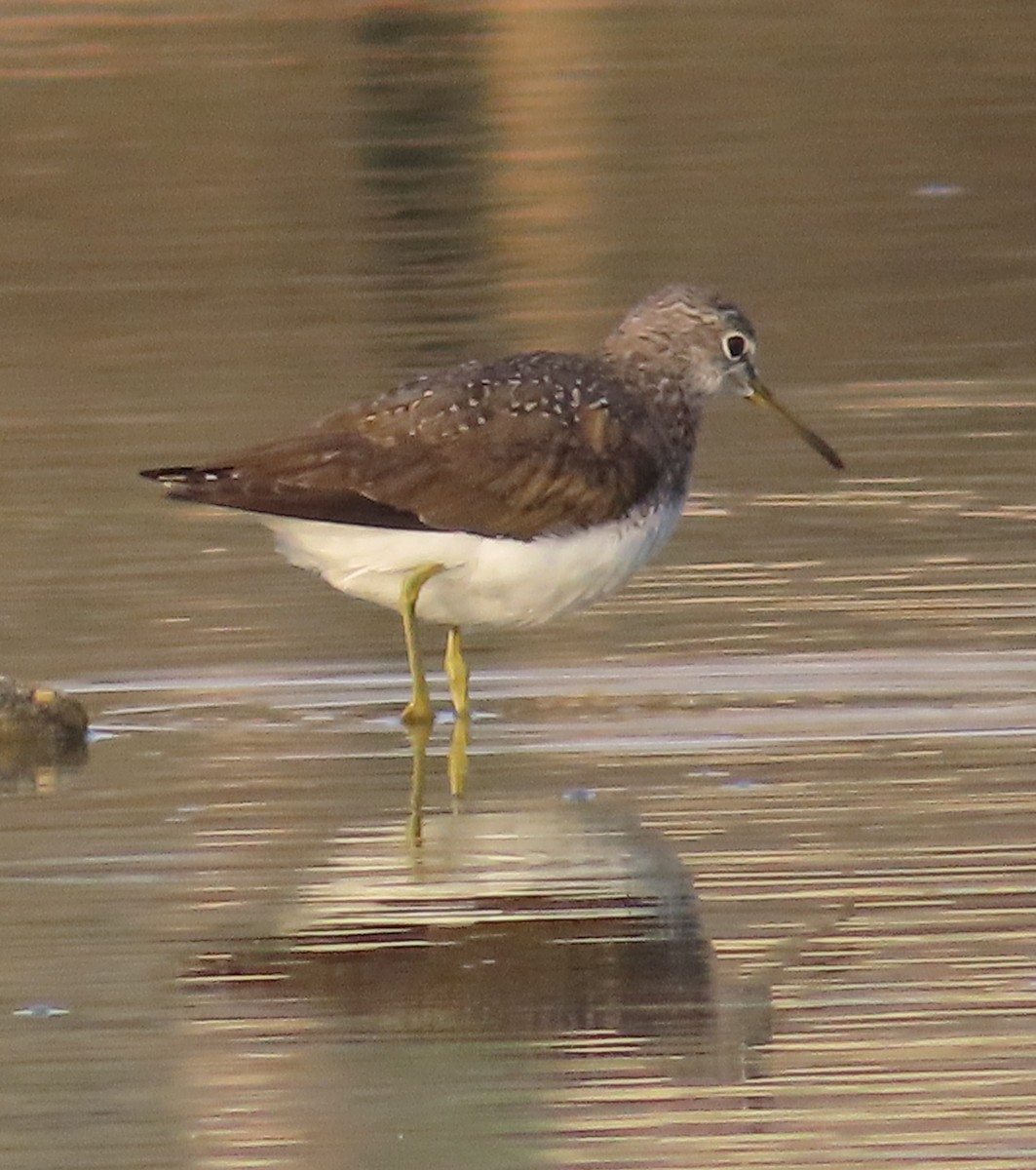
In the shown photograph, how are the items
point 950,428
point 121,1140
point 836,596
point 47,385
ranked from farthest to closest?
point 47,385
point 950,428
point 836,596
point 121,1140

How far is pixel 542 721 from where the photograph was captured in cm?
867

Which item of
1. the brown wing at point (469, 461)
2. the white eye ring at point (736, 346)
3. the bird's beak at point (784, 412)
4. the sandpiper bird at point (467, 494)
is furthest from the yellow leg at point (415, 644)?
the bird's beak at point (784, 412)

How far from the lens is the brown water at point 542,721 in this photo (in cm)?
593

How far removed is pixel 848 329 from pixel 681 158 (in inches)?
179

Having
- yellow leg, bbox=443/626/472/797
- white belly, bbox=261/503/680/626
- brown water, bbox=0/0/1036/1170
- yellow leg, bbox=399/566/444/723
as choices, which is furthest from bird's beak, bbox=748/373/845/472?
yellow leg, bbox=399/566/444/723

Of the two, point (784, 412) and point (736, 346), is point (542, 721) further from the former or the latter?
point (784, 412)

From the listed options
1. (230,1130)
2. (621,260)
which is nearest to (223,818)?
(230,1130)

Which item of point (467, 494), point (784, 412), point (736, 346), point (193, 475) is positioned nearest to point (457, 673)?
point (467, 494)

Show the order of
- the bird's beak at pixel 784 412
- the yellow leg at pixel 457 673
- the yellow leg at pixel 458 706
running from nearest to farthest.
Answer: the yellow leg at pixel 458 706 → the yellow leg at pixel 457 673 → the bird's beak at pixel 784 412

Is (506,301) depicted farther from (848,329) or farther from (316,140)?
(316,140)

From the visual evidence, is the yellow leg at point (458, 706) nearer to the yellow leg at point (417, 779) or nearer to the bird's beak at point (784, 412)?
the yellow leg at point (417, 779)

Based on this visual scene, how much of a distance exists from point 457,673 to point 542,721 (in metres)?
0.30

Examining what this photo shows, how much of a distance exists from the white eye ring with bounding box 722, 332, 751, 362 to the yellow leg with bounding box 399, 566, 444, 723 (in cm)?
122

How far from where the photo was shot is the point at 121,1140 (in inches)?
225
